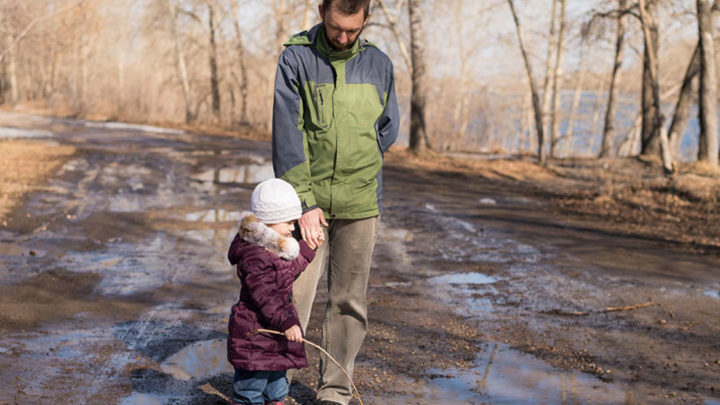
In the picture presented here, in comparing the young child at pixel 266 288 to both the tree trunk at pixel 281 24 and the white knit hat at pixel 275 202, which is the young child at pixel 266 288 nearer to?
the white knit hat at pixel 275 202

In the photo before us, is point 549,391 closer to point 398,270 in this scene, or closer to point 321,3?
point 321,3

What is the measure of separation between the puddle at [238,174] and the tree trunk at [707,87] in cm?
980

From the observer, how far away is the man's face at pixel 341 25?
3000 millimetres

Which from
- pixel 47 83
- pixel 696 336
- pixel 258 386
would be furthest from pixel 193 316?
pixel 47 83

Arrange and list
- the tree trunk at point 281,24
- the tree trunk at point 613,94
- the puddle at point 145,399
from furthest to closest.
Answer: the tree trunk at point 281,24
the tree trunk at point 613,94
the puddle at point 145,399

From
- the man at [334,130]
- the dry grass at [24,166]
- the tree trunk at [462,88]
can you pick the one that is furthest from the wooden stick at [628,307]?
the tree trunk at [462,88]

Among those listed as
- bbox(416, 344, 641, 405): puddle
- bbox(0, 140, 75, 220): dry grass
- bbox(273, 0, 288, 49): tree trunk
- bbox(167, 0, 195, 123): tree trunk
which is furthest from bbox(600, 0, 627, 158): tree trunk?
bbox(416, 344, 641, 405): puddle

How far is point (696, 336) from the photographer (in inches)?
202

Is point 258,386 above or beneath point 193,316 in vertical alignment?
above

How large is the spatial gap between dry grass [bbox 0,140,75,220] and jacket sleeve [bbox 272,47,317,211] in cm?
723

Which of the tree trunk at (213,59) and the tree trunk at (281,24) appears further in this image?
the tree trunk at (213,59)

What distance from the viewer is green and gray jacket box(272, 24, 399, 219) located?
123 inches

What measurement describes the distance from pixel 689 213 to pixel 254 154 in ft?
36.8

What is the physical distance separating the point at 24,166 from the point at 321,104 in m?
12.8
